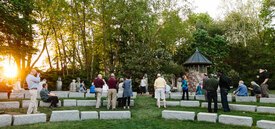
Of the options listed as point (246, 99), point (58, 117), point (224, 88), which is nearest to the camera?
point (58, 117)

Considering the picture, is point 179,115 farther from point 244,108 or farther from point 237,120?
point 244,108

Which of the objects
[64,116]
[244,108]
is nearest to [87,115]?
[64,116]

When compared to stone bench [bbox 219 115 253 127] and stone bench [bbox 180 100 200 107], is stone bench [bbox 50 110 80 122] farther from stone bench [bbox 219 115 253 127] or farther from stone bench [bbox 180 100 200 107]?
stone bench [bbox 180 100 200 107]

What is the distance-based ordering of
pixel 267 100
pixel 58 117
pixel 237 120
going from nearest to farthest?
pixel 237 120 → pixel 58 117 → pixel 267 100

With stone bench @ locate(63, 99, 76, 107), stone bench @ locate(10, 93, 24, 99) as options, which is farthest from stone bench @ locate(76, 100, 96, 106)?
stone bench @ locate(10, 93, 24, 99)

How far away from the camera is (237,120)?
9469mm

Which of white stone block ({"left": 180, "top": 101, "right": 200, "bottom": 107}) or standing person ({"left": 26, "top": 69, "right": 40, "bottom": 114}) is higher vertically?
standing person ({"left": 26, "top": 69, "right": 40, "bottom": 114})

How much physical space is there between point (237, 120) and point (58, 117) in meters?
6.57

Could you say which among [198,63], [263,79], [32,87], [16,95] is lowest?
[16,95]

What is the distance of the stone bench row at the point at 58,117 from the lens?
30.0 feet

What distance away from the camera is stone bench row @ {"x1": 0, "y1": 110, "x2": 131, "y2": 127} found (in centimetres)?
916

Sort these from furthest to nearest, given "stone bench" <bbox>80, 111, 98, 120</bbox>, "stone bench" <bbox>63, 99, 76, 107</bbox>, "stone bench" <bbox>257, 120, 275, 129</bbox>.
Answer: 1. "stone bench" <bbox>63, 99, 76, 107</bbox>
2. "stone bench" <bbox>80, 111, 98, 120</bbox>
3. "stone bench" <bbox>257, 120, 275, 129</bbox>

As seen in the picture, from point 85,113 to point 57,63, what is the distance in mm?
27823

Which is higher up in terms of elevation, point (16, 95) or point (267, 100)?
point (16, 95)
